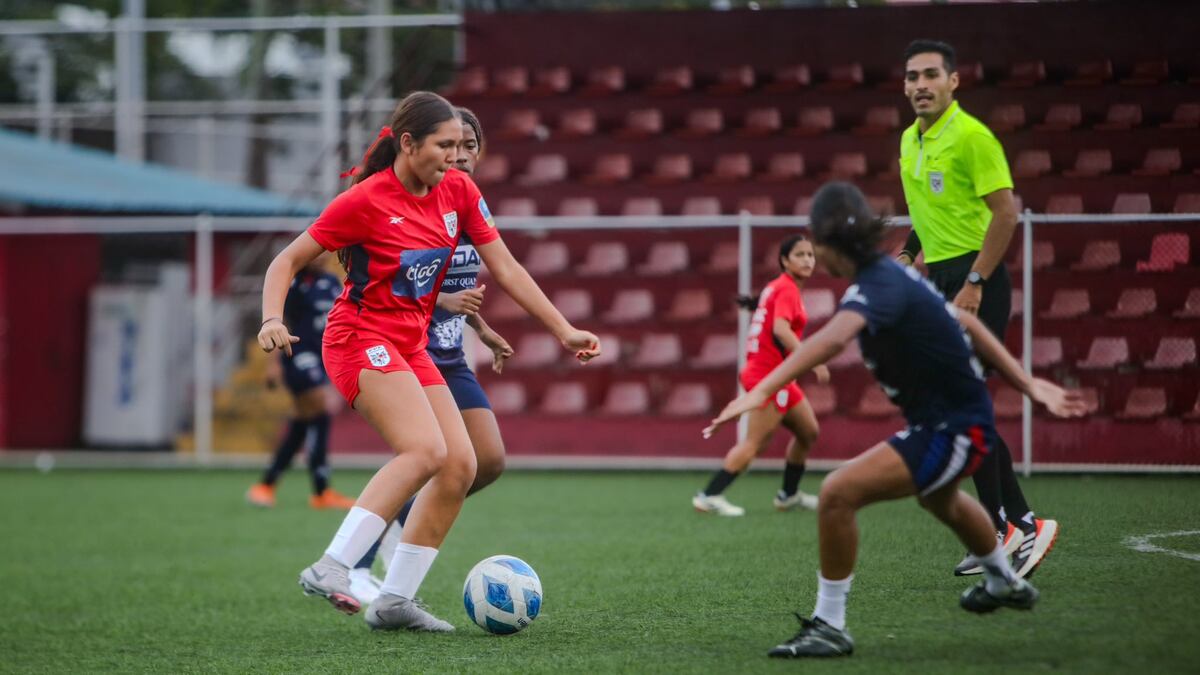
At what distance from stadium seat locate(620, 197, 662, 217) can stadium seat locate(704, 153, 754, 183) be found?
0.60 m

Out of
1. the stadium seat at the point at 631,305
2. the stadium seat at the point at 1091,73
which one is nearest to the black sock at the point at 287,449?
the stadium seat at the point at 631,305

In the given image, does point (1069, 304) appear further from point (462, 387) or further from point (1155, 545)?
point (462, 387)

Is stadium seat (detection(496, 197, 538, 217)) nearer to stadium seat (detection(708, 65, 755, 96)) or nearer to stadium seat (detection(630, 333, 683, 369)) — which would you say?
stadium seat (detection(630, 333, 683, 369))

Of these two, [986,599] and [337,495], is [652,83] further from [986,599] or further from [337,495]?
[986,599]

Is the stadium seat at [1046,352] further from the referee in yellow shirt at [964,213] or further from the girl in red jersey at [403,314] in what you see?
the girl in red jersey at [403,314]

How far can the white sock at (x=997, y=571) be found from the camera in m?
4.90

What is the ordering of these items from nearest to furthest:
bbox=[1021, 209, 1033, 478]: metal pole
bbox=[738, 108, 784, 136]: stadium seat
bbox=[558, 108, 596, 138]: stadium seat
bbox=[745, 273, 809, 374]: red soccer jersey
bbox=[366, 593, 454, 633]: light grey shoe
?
bbox=[366, 593, 454, 633]: light grey shoe → bbox=[745, 273, 809, 374]: red soccer jersey → bbox=[1021, 209, 1033, 478]: metal pole → bbox=[738, 108, 784, 136]: stadium seat → bbox=[558, 108, 596, 138]: stadium seat

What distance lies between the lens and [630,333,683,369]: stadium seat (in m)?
14.1

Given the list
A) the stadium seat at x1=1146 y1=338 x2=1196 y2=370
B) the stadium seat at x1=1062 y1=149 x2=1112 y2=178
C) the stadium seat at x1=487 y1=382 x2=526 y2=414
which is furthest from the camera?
the stadium seat at x1=487 y1=382 x2=526 y2=414

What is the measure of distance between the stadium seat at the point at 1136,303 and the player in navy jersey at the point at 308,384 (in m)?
5.98

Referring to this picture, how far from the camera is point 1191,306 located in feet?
33.4

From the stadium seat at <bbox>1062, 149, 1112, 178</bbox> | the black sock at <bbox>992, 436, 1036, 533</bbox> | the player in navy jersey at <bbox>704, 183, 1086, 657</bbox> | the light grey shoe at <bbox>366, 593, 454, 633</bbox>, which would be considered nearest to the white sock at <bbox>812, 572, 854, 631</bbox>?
the player in navy jersey at <bbox>704, 183, 1086, 657</bbox>

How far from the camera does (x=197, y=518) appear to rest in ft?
36.2

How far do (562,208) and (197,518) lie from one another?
586 cm
